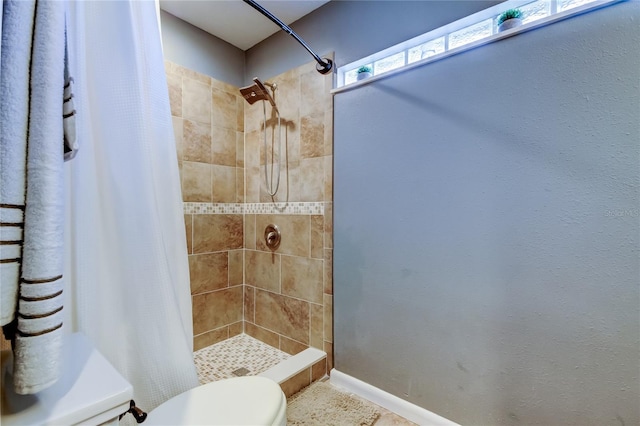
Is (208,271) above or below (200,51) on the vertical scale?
below

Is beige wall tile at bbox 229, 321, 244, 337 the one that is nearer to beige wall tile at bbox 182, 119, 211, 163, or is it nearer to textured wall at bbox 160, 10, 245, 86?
beige wall tile at bbox 182, 119, 211, 163

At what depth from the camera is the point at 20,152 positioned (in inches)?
17.8

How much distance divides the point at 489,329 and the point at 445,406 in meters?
0.46

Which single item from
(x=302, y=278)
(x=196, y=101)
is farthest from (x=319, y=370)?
(x=196, y=101)

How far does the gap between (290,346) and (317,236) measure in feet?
2.84

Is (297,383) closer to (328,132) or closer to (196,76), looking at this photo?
(328,132)

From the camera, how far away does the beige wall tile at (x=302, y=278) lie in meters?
1.89

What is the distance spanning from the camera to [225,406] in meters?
0.86

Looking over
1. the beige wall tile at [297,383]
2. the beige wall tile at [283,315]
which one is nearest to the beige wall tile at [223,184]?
the beige wall tile at [283,315]

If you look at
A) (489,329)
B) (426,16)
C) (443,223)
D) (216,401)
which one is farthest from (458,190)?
(216,401)

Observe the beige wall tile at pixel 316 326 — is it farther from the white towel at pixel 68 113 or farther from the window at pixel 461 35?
the white towel at pixel 68 113

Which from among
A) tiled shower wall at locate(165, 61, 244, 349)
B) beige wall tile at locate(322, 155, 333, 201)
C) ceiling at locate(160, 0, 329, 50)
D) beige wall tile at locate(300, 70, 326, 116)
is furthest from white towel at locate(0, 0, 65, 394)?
ceiling at locate(160, 0, 329, 50)

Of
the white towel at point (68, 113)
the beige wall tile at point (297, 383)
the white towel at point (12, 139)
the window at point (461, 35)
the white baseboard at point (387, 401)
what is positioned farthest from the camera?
the beige wall tile at point (297, 383)

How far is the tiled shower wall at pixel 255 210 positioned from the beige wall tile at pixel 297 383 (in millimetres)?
197
